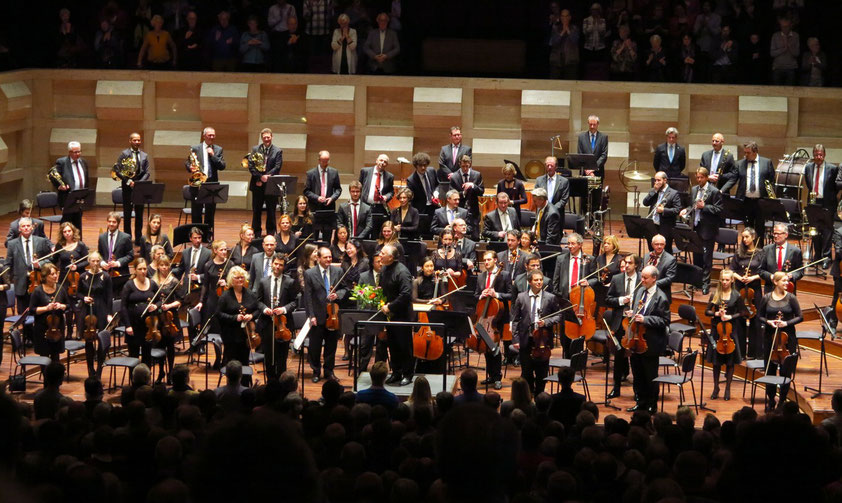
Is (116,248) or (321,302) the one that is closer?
(321,302)

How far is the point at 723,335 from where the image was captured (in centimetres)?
1078

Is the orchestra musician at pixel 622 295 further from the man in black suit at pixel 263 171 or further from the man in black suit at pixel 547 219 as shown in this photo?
the man in black suit at pixel 263 171

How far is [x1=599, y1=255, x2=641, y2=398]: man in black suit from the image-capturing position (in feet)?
35.3

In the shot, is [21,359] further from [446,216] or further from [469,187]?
[469,187]

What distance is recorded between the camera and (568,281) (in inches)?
456

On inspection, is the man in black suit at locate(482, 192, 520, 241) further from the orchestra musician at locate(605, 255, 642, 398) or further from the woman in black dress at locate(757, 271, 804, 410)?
the woman in black dress at locate(757, 271, 804, 410)

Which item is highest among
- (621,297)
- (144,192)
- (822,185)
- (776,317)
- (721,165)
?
(721,165)

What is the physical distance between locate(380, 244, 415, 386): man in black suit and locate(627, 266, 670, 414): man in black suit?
85.1 inches

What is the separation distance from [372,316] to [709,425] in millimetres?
3965

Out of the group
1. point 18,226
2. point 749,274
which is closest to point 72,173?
point 18,226

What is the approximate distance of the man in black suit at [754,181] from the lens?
1370cm

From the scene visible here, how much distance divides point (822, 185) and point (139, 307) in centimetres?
867

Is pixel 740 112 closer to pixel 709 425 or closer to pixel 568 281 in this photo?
pixel 568 281

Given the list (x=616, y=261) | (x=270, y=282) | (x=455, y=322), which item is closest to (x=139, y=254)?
(x=270, y=282)
